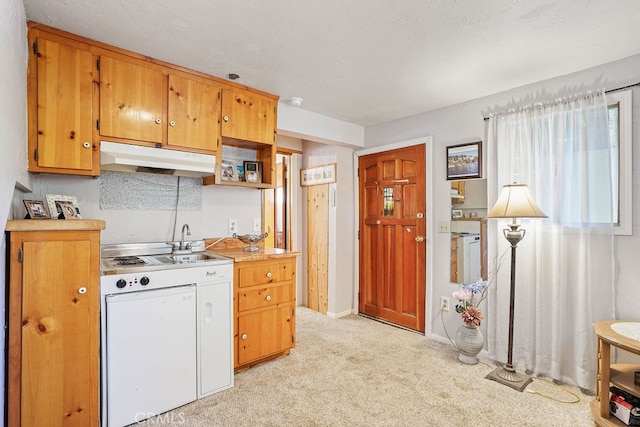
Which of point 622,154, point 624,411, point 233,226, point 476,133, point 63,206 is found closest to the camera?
point 624,411

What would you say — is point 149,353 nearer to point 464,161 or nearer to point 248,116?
point 248,116

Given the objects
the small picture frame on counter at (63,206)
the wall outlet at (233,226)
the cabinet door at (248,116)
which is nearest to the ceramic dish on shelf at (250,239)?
the wall outlet at (233,226)

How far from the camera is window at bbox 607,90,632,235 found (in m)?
2.15

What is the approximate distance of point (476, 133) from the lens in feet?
9.73

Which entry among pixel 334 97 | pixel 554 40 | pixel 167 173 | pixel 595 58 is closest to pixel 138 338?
pixel 167 173

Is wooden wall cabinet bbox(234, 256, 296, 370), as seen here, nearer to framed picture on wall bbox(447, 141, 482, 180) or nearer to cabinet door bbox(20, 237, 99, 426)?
cabinet door bbox(20, 237, 99, 426)

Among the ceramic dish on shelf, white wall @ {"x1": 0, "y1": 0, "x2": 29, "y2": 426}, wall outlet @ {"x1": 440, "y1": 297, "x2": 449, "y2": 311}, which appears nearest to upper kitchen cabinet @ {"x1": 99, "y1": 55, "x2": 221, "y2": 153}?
white wall @ {"x1": 0, "y1": 0, "x2": 29, "y2": 426}

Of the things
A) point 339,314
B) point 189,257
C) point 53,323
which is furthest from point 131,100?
point 339,314

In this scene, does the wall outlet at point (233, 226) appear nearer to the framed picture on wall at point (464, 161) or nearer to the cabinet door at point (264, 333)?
the cabinet door at point (264, 333)

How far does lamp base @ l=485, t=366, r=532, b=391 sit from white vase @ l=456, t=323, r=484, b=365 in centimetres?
19

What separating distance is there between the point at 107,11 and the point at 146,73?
54cm

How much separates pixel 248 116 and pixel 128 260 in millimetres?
1464

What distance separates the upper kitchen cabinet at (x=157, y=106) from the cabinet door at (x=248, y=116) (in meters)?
0.09

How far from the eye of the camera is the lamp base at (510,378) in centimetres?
233
